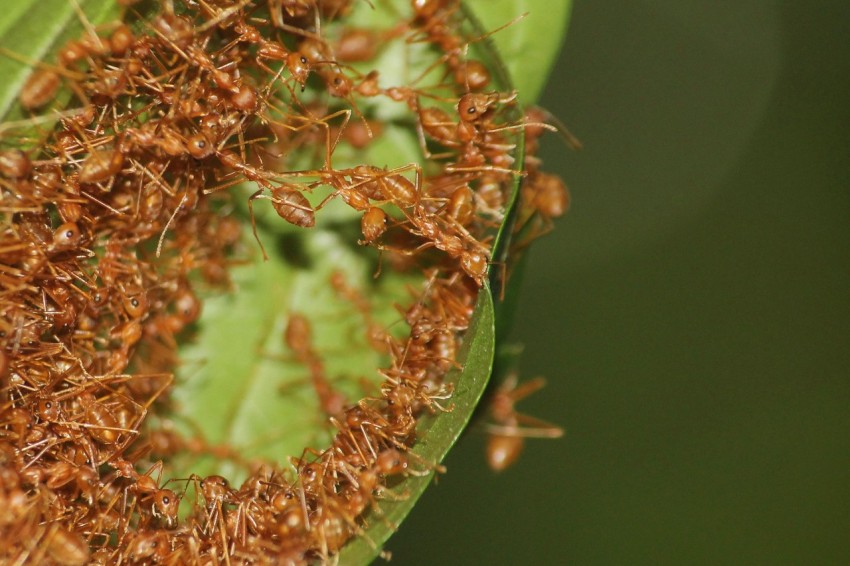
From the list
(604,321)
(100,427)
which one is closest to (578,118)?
(604,321)

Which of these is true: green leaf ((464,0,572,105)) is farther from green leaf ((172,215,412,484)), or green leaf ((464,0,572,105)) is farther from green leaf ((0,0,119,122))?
green leaf ((0,0,119,122))

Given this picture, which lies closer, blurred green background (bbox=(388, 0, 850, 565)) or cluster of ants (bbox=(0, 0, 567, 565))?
cluster of ants (bbox=(0, 0, 567, 565))

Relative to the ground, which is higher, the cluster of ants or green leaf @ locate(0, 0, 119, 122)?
green leaf @ locate(0, 0, 119, 122)

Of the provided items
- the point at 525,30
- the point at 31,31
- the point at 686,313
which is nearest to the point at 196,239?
the point at 31,31

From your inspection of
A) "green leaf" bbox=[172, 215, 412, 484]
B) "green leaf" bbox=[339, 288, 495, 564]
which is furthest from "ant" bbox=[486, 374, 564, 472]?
"green leaf" bbox=[339, 288, 495, 564]

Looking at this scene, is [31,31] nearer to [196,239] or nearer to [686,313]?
[196,239]

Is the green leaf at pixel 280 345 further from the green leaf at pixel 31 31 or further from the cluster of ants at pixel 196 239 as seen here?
the green leaf at pixel 31 31

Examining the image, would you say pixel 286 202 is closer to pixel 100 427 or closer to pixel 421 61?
pixel 421 61
